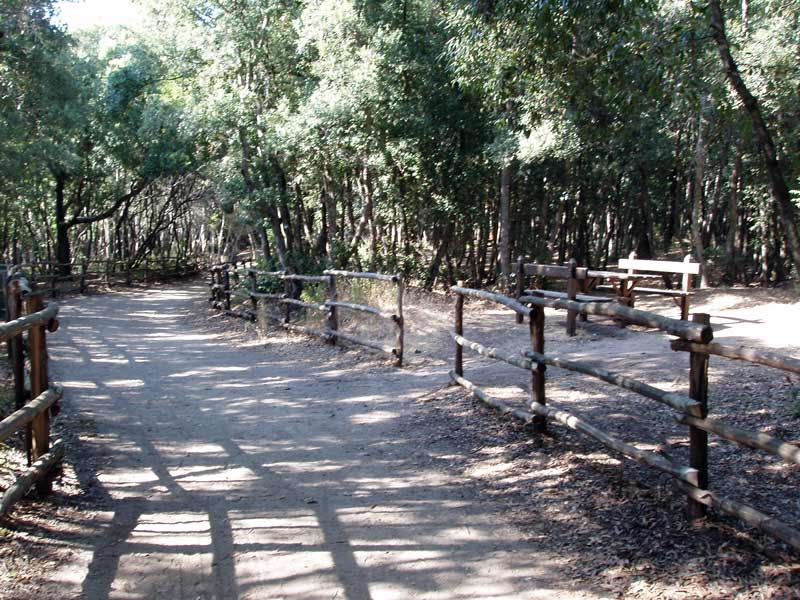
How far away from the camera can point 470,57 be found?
9000 mm

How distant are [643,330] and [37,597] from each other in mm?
10512

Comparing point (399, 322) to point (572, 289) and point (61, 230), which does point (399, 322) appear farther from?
point (61, 230)

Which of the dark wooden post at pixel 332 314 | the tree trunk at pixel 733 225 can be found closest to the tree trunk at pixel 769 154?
the dark wooden post at pixel 332 314

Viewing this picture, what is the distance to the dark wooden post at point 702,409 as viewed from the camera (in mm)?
3908

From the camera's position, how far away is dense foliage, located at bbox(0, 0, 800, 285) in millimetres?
11312

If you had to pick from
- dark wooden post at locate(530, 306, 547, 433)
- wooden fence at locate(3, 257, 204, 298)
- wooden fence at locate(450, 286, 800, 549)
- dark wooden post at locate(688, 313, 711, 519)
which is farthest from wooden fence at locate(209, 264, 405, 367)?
wooden fence at locate(3, 257, 204, 298)

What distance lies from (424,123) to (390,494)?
37.9ft

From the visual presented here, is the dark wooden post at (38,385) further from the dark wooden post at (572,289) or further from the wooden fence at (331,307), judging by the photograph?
the dark wooden post at (572,289)

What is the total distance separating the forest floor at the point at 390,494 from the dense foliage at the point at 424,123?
3.38 m

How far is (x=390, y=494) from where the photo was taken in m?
4.92

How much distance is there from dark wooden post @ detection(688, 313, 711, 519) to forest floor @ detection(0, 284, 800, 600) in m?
0.20

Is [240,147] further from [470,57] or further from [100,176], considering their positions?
[100,176]

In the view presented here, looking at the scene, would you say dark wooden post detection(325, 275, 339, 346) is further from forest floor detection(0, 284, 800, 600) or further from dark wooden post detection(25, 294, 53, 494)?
dark wooden post detection(25, 294, 53, 494)

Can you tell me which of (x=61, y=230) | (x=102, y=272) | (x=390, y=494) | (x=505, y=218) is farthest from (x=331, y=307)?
(x=61, y=230)
